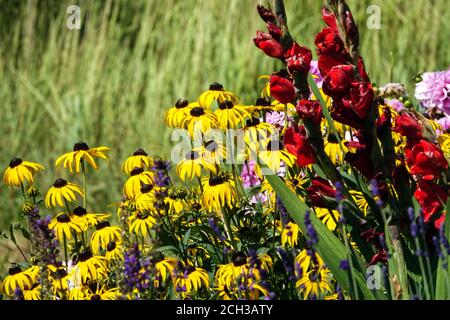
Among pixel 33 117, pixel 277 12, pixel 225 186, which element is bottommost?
pixel 225 186

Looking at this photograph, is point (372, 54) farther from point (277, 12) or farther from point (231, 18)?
point (277, 12)

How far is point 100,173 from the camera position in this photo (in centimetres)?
691

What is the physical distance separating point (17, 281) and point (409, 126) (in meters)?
1.33

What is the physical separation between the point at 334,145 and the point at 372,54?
11.8 feet

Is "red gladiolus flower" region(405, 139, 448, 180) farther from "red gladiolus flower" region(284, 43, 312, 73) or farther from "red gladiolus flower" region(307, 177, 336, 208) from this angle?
"red gladiolus flower" region(284, 43, 312, 73)

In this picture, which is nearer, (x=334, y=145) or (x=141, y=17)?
(x=334, y=145)

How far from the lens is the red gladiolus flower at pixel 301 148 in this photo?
2.54 meters

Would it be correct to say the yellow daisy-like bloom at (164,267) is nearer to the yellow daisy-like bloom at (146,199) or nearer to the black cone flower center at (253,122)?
the yellow daisy-like bloom at (146,199)

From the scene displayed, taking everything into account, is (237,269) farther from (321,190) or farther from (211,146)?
(211,146)

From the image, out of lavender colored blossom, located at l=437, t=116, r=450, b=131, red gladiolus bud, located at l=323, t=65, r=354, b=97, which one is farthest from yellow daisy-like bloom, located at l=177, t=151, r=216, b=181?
lavender colored blossom, located at l=437, t=116, r=450, b=131

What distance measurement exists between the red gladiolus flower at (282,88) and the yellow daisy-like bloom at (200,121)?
622mm

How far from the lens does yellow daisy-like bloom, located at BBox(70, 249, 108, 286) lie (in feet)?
9.14

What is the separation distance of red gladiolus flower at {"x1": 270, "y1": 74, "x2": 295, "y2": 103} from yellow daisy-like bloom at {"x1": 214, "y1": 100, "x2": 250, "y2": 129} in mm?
633
